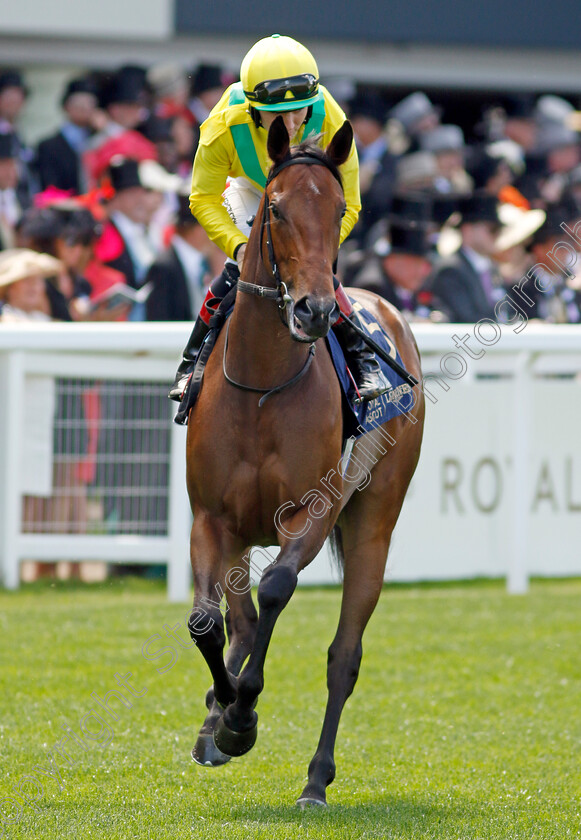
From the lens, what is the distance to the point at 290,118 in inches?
168

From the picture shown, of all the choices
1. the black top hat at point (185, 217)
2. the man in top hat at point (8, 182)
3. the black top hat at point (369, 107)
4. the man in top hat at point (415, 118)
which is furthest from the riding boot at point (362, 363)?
the man in top hat at point (415, 118)

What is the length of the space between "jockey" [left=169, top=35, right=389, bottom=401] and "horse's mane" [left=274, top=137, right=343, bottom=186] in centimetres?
10

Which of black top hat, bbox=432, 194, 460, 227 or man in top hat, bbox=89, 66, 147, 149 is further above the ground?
man in top hat, bbox=89, 66, 147, 149

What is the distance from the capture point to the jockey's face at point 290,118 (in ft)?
13.8

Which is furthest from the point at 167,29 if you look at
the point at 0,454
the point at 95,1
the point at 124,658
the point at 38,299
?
the point at 124,658

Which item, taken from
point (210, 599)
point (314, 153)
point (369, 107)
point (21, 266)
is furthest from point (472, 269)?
point (210, 599)

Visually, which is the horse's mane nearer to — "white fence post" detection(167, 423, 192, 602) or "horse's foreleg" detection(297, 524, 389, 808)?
"horse's foreleg" detection(297, 524, 389, 808)

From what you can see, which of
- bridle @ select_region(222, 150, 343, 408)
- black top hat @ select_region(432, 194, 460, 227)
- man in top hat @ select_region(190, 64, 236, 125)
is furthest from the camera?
man in top hat @ select_region(190, 64, 236, 125)

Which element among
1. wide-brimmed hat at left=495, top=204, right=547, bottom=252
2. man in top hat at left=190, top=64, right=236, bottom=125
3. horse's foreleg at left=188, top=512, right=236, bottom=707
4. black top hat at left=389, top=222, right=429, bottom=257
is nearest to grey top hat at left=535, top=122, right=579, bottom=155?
wide-brimmed hat at left=495, top=204, right=547, bottom=252

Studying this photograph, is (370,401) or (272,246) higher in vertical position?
Answer: (272,246)

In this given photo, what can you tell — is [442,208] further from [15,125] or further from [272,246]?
[272,246]

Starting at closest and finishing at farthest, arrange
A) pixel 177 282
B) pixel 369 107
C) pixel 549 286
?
pixel 177 282
pixel 549 286
pixel 369 107

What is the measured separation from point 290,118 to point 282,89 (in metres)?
0.14

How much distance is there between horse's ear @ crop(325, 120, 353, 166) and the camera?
3.94m
